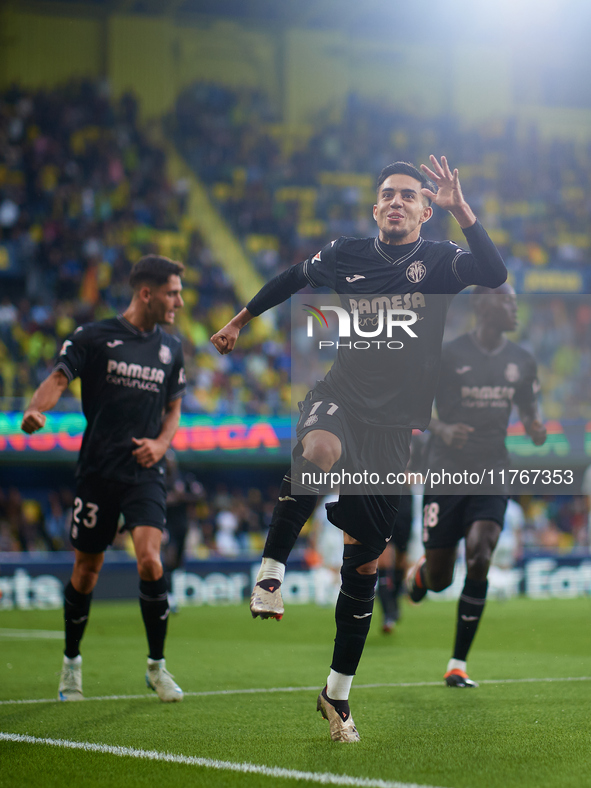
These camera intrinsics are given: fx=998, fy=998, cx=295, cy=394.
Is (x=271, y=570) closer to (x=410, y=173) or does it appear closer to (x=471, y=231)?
(x=471, y=231)

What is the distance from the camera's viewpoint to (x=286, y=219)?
2806 centimetres

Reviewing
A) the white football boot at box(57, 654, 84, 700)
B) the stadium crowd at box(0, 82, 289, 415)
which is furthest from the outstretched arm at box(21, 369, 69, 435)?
the stadium crowd at box(0, 82, 289, 415)

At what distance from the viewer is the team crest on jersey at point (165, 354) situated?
21.2 ft

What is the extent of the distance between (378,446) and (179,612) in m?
10.2

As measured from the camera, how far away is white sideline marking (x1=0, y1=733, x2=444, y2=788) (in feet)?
11.5

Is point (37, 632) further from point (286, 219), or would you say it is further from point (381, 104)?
point (381, 104)

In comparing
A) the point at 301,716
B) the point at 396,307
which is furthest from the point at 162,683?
the point at 396,307

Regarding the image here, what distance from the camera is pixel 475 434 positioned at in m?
7.17

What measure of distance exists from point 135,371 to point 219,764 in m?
2.97

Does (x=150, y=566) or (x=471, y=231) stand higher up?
(x=471, y=231)

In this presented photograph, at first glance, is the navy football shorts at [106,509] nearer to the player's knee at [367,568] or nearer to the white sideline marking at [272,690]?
the white sideline marking at [272,690]

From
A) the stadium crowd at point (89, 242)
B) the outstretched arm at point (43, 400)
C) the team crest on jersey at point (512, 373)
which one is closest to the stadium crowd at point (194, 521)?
the stadium crowd at point (89, 242)

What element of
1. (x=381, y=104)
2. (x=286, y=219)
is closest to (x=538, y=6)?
(x=381, y=104)

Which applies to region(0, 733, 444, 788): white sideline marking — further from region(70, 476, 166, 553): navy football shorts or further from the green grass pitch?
region(70, 476, 166, 553): navy football shorts
